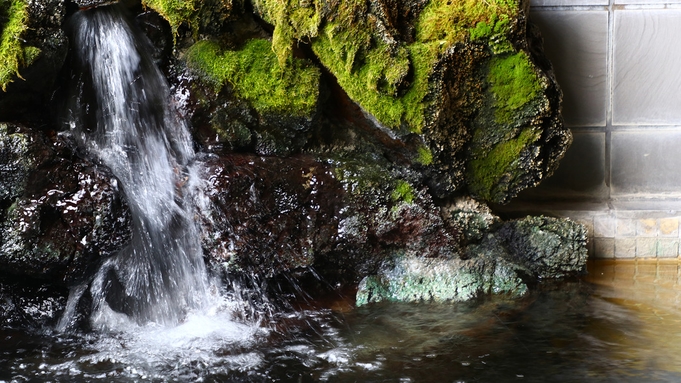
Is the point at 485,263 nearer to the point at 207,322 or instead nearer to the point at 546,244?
the point at 546,244

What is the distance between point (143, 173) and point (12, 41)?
1.05 meters

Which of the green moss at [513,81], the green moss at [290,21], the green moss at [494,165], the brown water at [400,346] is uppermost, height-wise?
the green moss at [290,21]

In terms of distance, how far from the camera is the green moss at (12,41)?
366 centimetres

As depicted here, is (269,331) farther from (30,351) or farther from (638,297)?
(638,297)

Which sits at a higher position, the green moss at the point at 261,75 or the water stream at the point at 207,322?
the green moss at the point at 261,75

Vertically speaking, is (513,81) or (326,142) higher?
(513,81)

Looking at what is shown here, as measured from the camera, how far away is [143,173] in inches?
163

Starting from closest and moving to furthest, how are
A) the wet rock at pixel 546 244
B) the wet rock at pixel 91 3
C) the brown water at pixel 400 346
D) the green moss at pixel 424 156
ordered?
the brown water at pixel 400 346 → the wet rock at pixel 91 3 → the green moss at pixel 424 156 → the wet rock at pixel 546 244

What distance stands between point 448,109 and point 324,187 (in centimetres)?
93

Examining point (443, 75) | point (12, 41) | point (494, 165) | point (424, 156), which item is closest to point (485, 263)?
point (494, 165)

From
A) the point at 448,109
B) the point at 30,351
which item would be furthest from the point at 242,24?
the point at 30,351

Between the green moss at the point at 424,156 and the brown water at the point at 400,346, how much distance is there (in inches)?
36.9

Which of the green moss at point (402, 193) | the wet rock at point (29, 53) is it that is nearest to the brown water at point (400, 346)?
the green moss at point (402, 193)

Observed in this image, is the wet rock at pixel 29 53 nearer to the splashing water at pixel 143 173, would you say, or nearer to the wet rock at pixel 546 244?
the splashing water at pixel 143 173
